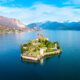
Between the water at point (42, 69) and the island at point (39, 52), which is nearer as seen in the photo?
the water at point (42, 69)

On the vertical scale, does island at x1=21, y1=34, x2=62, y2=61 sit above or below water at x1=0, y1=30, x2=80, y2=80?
above

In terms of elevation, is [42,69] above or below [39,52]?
below

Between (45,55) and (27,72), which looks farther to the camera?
(45,55)

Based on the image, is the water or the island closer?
the water

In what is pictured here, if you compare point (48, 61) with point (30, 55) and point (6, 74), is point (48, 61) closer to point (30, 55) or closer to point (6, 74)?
point (30, 55)

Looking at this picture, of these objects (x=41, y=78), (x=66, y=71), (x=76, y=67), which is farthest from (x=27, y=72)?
(x=76, y=67)

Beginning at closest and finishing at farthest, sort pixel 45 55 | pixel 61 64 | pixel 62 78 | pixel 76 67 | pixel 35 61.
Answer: pixel 62 78 < pixel 76 67 < pixel 61 64 < pixel 35 61 < pixel 45 55

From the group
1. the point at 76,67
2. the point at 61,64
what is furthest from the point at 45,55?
the point at 76,67

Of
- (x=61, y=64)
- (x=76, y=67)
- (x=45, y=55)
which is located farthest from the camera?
(x=45, y=55)

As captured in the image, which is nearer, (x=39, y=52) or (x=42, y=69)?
(x=42, y=69)

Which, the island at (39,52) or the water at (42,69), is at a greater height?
the island at (39,52)
